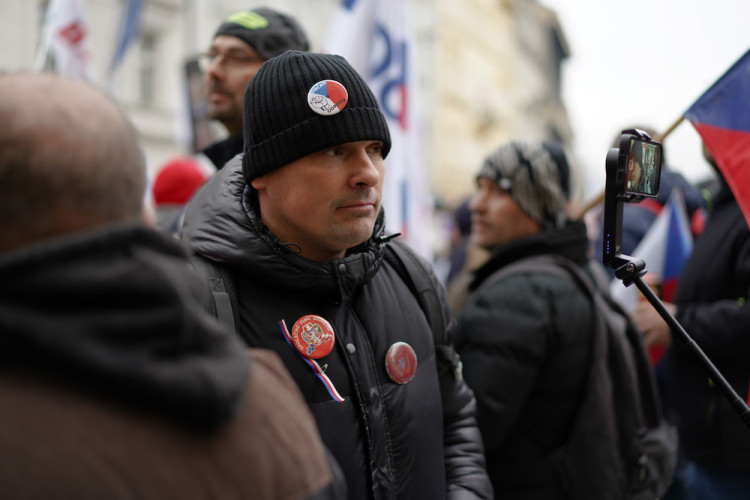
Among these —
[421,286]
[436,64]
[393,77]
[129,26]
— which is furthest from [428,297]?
[436,64]

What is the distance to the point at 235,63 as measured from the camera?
8.80 feet

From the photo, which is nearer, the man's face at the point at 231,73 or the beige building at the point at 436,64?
the man's face at the point at 231,73

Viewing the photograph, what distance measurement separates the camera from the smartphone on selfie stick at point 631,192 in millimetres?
1502

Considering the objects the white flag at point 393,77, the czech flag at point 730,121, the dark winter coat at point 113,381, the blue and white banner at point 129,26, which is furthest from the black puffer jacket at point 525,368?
the blue and white banner at point 129,26

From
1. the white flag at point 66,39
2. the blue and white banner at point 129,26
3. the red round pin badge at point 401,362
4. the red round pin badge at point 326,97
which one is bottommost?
the red round pin badge at point 401,362

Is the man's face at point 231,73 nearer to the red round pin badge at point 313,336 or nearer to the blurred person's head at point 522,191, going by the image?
the blurred person's head at point 522,191

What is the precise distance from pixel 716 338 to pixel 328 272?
1597mm

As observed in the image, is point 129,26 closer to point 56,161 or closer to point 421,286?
point 421,286

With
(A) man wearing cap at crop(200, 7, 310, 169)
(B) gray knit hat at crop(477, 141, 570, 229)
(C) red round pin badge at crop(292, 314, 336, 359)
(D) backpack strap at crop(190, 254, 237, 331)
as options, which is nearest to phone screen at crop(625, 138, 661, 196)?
(C) red round pin badge at crop(292, 314, 336, 359)

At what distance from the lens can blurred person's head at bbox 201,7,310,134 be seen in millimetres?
2666

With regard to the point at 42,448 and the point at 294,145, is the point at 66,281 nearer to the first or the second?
the point at 42,448

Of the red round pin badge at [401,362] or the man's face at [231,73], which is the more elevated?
the man's face at [231,73]

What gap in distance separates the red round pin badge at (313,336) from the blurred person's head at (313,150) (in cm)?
20

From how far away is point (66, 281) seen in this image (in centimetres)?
80
